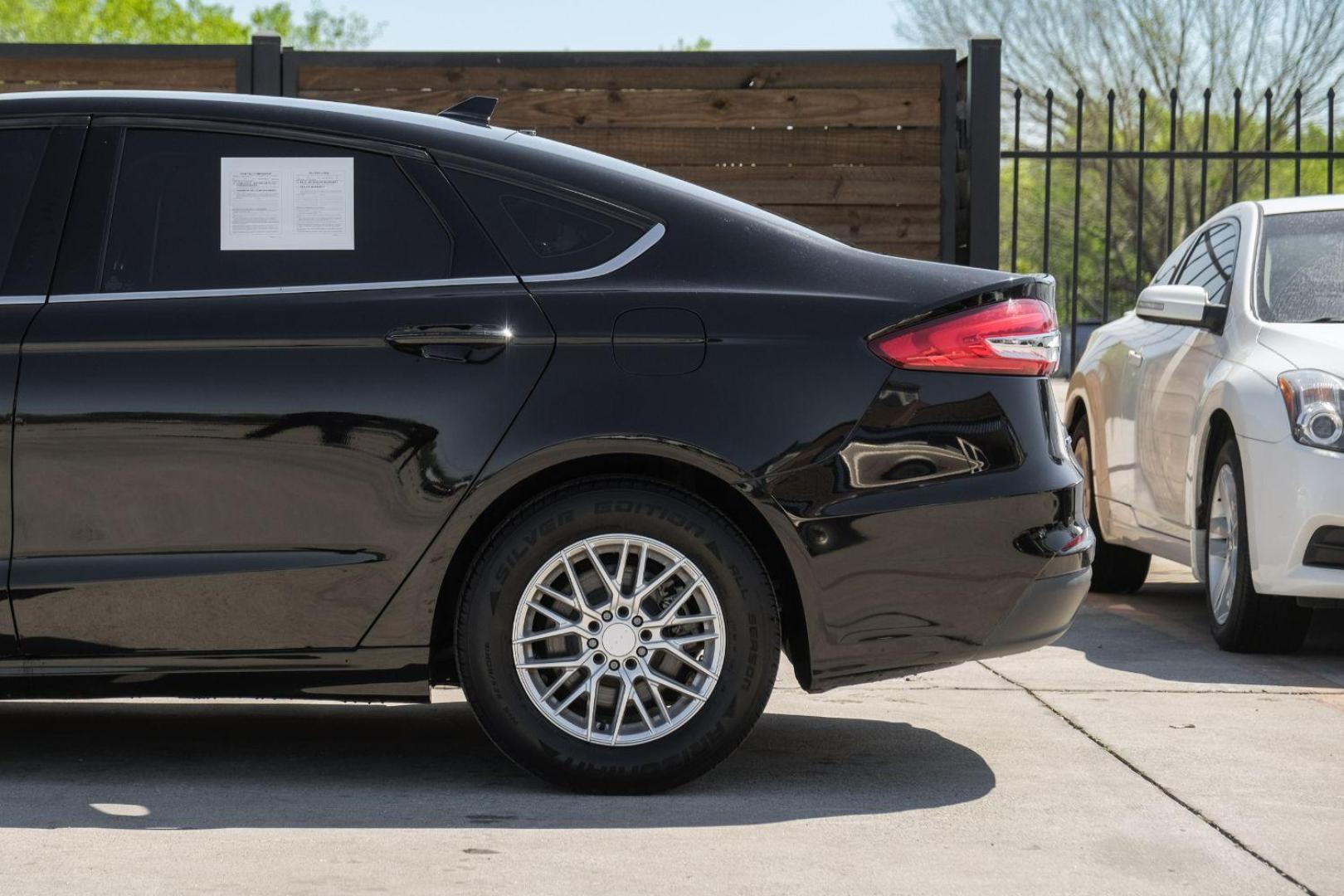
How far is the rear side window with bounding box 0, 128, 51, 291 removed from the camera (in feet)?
15.1

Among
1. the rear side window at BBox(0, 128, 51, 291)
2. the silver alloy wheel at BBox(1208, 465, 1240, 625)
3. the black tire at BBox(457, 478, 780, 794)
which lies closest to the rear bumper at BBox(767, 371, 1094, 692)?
the black tire at BBox(457, 478, 780, 794)

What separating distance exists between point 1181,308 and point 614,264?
3145mm

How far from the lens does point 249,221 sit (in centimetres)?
457

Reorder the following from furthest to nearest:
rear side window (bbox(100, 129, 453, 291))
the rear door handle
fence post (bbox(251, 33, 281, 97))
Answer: fence post (bbox(251, 33, 281, 97)) → rear side window (bbox(100, 129, 453, 291)) → the rear door handle

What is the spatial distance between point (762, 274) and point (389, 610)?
1.19 metres

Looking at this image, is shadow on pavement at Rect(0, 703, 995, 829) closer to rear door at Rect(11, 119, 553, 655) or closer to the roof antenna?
rear door at Rect(11, 119, 553, 655)

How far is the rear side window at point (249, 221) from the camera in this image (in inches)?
178

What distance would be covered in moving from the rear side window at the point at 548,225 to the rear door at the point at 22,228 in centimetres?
97

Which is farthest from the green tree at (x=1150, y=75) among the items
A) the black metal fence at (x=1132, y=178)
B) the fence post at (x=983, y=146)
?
the fence post at (x=983, y=146)

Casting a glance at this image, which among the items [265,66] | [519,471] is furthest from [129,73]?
[519,471]

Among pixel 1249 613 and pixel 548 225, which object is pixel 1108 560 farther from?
pixel 548 225

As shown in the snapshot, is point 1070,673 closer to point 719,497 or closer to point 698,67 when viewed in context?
point 719,497

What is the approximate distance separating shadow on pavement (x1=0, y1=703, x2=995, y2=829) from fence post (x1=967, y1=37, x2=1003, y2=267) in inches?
175

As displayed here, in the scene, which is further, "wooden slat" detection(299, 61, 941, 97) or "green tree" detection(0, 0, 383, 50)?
"green tree" detection(0, 0, 383, 50)
